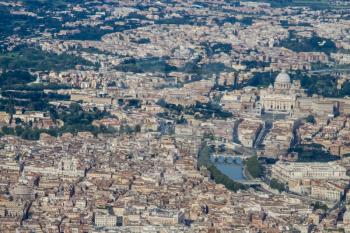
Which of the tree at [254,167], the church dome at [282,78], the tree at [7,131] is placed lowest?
the church dome at [282,78]

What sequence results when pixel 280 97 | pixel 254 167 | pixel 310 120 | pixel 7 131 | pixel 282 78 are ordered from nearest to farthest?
pixel 254 167
pixel 7 131
pixel 310 120
pixel 280 97
pixel 282 78

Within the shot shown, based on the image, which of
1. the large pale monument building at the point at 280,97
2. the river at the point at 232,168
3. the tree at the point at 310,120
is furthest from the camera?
the large pale monument building at the point at 280,97

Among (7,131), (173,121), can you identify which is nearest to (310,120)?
(173,121)

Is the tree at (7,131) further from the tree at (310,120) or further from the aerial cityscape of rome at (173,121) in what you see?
the tree at (310,120)

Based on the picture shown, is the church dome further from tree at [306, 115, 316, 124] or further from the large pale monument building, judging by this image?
tree at [306, 115, 316, 124]

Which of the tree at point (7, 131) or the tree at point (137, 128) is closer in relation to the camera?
the tree at point (7, 131)

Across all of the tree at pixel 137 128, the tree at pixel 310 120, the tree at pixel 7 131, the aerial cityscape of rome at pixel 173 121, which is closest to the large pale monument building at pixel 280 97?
the aerial cityscape of rome at pixel 173 121

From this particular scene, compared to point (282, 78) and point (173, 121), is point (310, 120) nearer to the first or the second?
point (173, 121)

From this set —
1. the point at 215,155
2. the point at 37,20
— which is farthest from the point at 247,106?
the point at 37,20

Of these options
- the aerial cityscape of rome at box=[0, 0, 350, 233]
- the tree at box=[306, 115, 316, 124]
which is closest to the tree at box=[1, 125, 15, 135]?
the aerial cityscape of rome at box=[0, 0, 350, 233]
